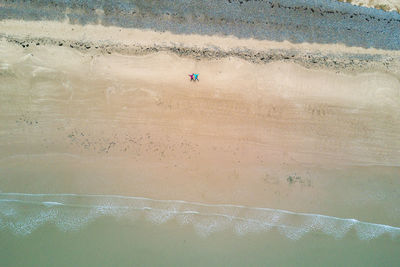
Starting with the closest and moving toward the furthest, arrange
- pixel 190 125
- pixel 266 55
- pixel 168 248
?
pixel 168 248 < pixel 190 125 < pixel 266 55

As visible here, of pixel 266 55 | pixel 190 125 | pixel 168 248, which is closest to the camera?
pixel 168 248

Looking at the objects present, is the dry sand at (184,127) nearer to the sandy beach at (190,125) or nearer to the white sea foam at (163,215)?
the sandy beach at (190,125)

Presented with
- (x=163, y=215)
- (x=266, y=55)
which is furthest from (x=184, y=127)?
(x=266, y=55)

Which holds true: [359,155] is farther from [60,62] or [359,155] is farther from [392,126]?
[60,62]

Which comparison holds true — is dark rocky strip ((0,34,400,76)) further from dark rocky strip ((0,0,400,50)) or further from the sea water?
the sea water

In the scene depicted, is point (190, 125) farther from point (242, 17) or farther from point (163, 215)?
point (242, 17)

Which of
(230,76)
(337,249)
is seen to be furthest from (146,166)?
(337,249)

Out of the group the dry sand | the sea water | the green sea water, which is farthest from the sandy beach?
the green sea water

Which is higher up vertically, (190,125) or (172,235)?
(190,125)
